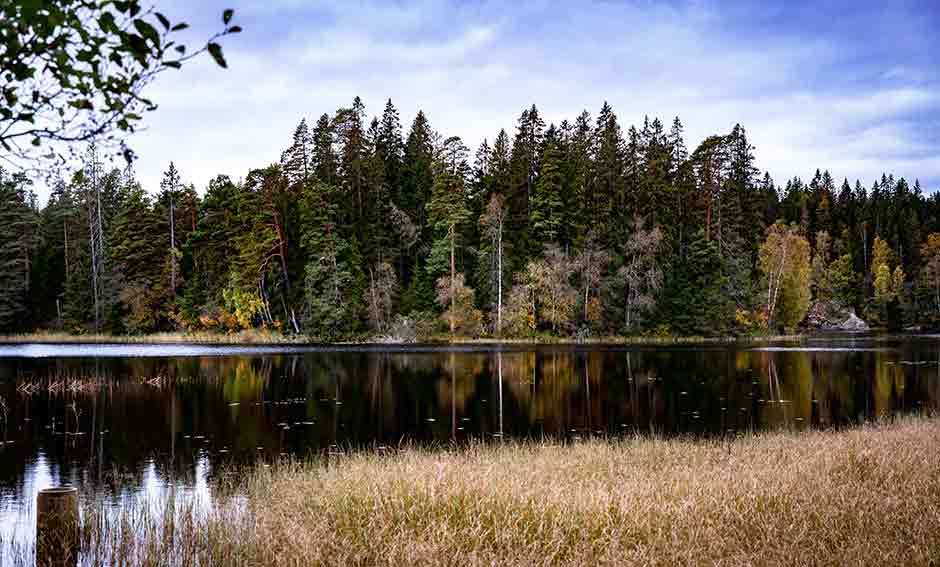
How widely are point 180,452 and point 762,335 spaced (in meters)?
66.2

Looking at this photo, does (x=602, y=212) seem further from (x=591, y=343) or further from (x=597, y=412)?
(x=597, y=412)

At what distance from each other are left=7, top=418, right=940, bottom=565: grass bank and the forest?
5487 cm

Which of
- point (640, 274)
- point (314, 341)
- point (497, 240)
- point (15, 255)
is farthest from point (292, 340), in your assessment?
point (15, 255)

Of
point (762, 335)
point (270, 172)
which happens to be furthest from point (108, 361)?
point (762, 335)

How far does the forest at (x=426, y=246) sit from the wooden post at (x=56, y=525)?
191 feet

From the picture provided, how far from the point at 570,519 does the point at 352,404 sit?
19.3 metres

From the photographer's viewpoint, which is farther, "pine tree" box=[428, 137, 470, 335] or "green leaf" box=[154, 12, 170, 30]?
"pine tree" box=[428, 137, 470, 335]

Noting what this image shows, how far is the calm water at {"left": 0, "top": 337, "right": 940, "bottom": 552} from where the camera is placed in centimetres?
1731

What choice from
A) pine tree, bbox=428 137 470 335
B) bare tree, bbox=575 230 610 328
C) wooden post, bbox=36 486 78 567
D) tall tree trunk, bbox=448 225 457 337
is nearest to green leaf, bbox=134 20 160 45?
wooden post, bbox=36 486 78 567

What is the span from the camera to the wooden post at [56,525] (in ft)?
25.7

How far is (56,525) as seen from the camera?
787cm

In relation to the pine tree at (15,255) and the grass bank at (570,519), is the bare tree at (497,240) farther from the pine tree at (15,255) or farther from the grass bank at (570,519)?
the grass bank at (570,519)

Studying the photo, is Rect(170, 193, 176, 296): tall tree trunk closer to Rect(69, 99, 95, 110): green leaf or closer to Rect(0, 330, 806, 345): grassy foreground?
Rect(0, 330, 806, 345): grassy foreground

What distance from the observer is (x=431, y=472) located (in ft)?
37.0
